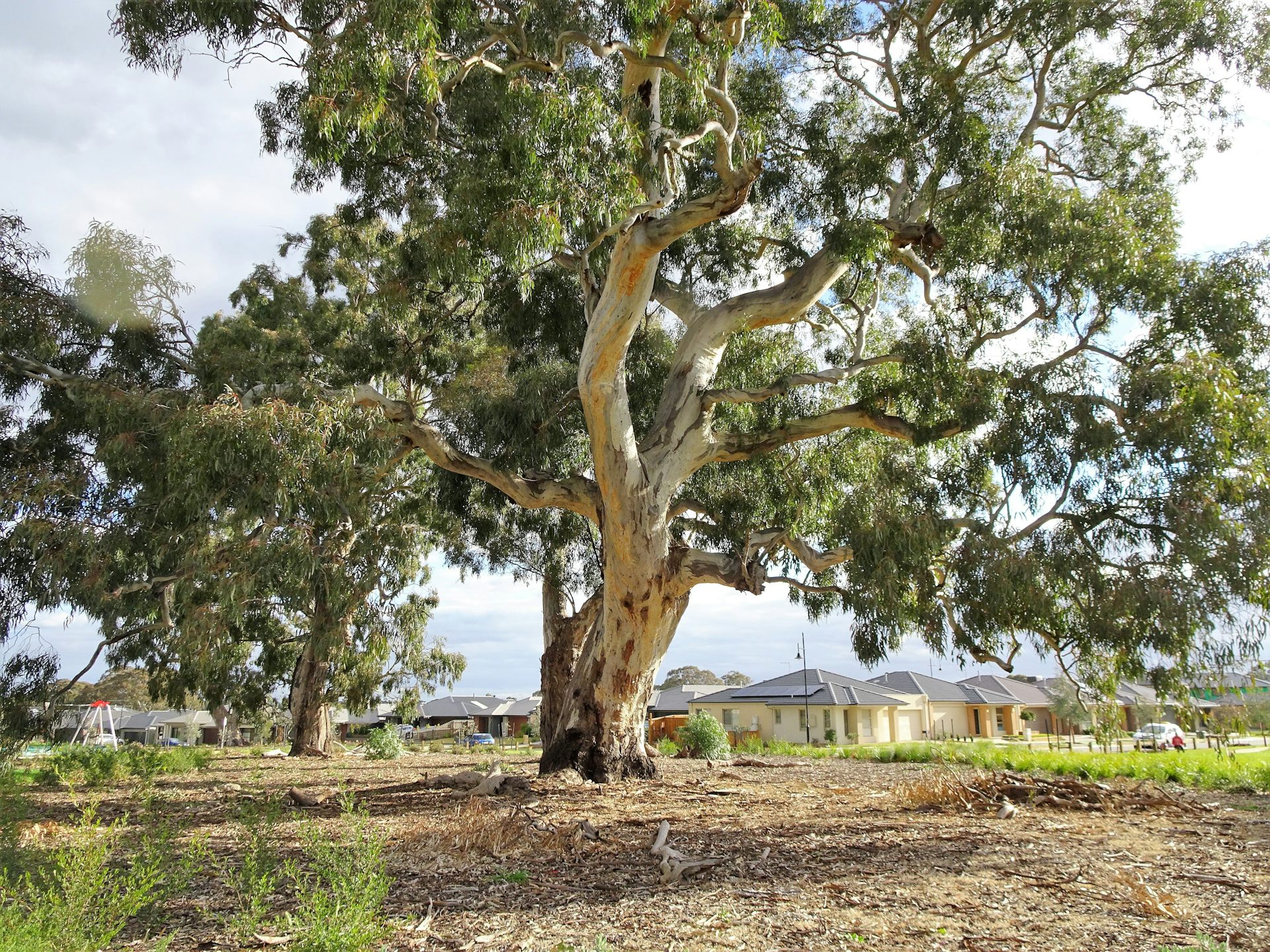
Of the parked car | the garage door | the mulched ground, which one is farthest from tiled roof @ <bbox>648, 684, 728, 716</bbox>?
the mulched ground

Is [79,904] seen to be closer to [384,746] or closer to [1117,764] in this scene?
Result: [1117,764]

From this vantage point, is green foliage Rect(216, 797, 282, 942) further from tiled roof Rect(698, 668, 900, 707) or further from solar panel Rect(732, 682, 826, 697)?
solar panel Rect(732, 682, 826, 697)

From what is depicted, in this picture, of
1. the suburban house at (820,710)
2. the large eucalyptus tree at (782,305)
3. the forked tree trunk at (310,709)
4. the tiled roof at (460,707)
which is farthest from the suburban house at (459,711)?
the large eucalyptus tree at (782,305)

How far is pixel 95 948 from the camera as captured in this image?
342 cm

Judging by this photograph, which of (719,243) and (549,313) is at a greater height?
(719,243)

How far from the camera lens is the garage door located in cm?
A: 3303

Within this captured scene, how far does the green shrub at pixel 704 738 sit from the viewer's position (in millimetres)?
15570

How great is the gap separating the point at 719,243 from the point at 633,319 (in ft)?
12.2

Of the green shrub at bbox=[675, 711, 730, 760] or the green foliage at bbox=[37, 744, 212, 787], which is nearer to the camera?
the green foliage at bbox=[37, 744, 212, 787]

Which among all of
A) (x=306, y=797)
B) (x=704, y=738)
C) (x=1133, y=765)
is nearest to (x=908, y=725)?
(x=704, y=738)

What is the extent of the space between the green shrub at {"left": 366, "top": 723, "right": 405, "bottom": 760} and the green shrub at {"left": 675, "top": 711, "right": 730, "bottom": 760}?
22.0ft

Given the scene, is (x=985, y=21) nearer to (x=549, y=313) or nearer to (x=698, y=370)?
(x=698, y=370)

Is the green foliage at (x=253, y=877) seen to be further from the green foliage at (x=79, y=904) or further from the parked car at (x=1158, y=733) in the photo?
the parked car at (x=1158, y=733)

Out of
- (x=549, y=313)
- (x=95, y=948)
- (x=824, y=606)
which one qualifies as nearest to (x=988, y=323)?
(x=824, y=606)
